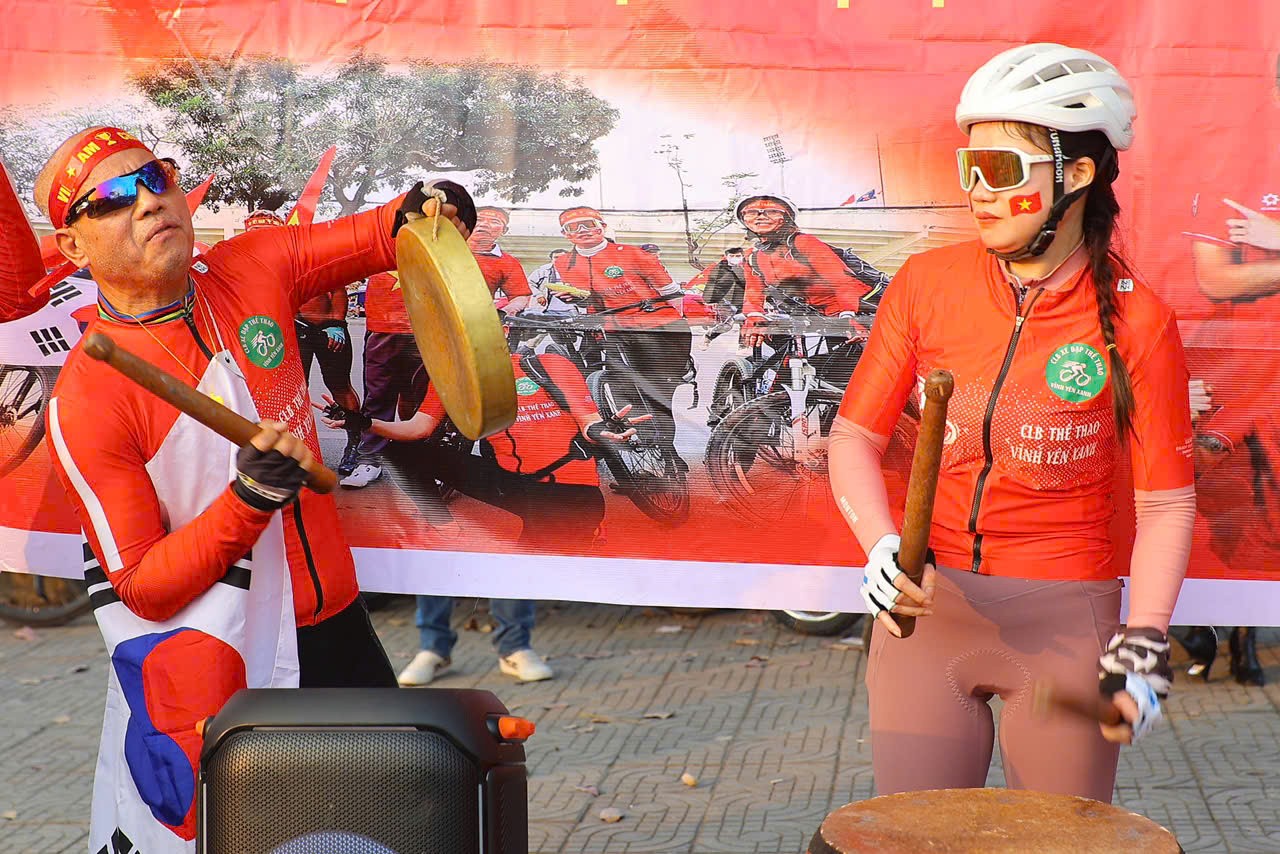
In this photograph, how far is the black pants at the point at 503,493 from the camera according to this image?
4227mm

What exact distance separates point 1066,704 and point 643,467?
1836mm

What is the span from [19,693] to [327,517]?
3.76 metres

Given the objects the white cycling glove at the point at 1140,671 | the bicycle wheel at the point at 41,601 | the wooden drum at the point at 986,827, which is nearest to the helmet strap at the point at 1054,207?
the white cycling glove at the point at 1140,671

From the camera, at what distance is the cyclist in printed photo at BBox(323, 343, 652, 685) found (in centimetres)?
421

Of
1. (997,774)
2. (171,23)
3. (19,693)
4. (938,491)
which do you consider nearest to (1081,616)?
(938,491)

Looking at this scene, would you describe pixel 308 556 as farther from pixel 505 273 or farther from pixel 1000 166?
pixel 1000 166

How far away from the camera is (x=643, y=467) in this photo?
4211mm

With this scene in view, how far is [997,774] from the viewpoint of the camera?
16.2 ft

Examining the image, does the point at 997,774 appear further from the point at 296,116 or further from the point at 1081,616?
the point at 296,116

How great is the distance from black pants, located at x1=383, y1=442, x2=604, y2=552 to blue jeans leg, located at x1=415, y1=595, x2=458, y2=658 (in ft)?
6.23

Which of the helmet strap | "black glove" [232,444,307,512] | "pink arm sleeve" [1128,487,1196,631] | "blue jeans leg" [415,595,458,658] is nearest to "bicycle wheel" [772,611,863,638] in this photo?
"blue jeans leg" [415,595,458,658]

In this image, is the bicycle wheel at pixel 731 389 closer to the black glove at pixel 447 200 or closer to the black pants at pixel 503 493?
the black pants at pixel 503 493

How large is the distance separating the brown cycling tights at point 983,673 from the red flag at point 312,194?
2.27 metres

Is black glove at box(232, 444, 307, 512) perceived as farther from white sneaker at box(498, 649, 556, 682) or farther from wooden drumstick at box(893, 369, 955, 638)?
white sneaker at box(498, 649, 556, 682)
